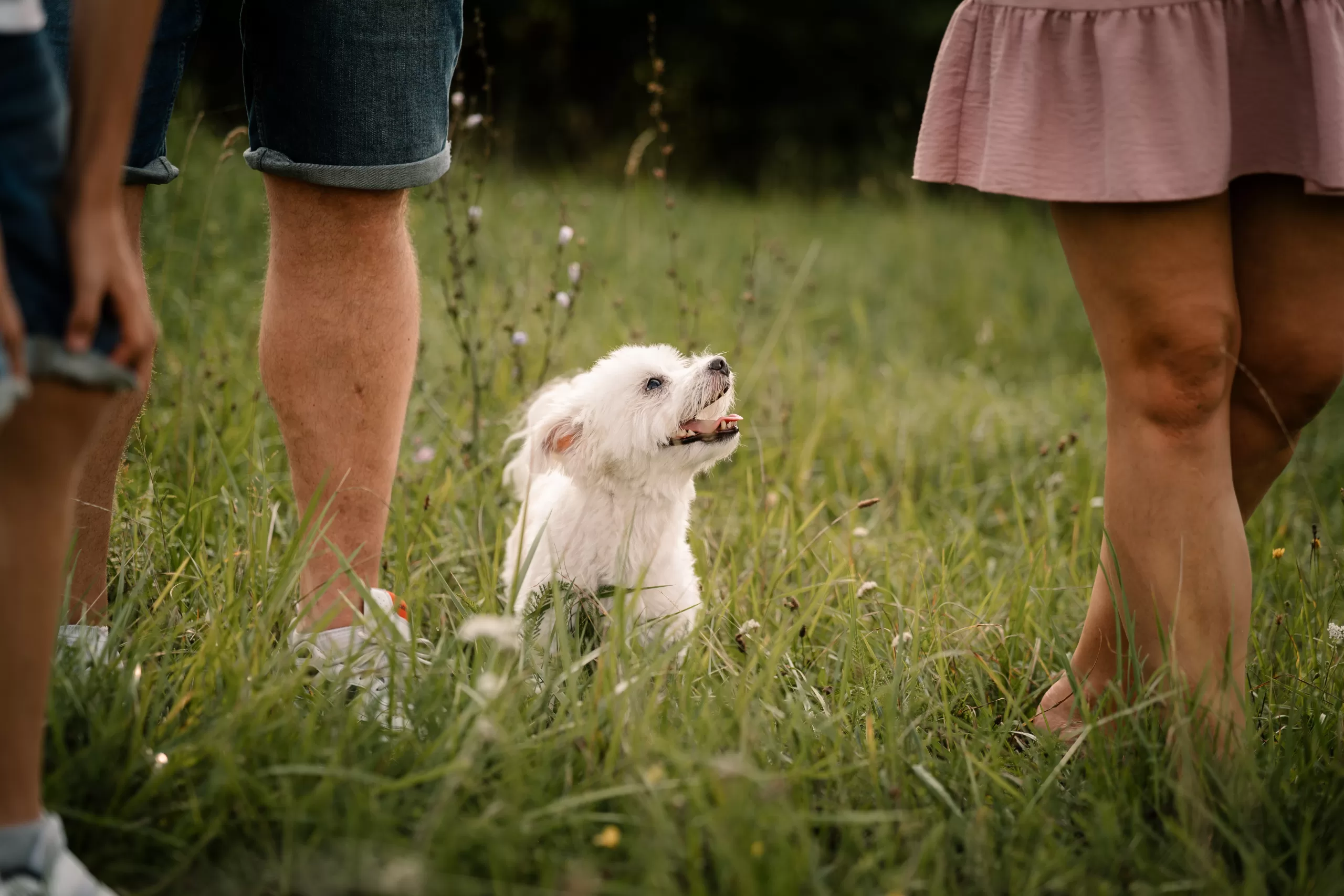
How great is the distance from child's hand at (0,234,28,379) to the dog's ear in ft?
4.50

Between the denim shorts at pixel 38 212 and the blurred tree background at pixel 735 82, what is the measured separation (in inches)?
354

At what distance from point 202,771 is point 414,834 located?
0.32 metres

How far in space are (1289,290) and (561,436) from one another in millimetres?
1429

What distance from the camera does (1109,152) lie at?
1.59 metres

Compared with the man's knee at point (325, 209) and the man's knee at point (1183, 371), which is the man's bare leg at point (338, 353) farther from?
the man's knee at point (1183, 371)

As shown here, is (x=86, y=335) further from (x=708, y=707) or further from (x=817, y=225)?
(x=817, y=225)

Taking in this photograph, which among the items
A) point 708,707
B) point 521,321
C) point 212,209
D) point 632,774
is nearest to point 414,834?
point 632,774

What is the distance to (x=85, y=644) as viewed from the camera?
1561mm

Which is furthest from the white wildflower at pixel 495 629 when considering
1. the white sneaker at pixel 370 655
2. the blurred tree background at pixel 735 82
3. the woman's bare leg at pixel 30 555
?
the blurred tree background at pixel 735 82

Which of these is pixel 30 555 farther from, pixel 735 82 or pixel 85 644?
pixel 735 82

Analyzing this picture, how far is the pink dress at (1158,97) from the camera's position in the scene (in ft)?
5.16

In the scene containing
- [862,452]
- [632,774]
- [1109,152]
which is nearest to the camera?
[632,774]

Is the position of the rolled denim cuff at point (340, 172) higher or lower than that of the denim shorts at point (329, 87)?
lower

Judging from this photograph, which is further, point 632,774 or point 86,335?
point 632,774
